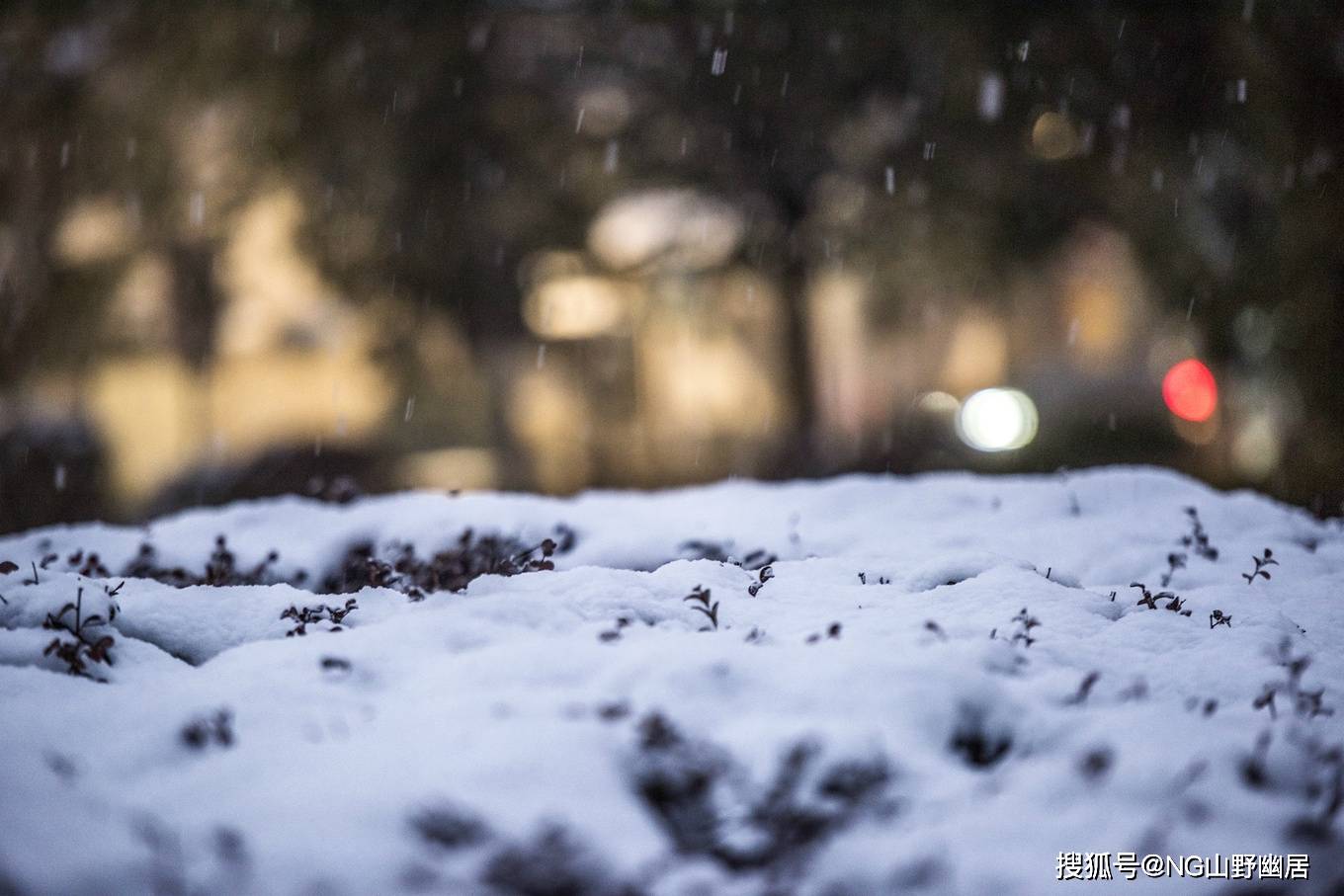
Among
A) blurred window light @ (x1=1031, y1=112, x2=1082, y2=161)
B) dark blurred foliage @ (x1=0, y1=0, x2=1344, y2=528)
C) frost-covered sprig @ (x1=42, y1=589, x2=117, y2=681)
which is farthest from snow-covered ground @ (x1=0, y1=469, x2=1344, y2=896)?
blurred window light @ (x1=1031, y1=112, x2=1082, y2=161)

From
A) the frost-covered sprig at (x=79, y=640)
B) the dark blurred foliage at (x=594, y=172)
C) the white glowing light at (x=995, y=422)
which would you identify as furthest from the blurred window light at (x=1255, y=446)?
the frost-covered sprig at (x=79, y=640)

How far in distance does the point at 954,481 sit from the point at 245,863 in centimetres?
403

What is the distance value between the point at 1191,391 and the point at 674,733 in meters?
12.4

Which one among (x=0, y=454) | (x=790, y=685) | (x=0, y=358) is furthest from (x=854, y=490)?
(x=0, y=358)

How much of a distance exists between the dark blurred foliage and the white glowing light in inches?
15.0

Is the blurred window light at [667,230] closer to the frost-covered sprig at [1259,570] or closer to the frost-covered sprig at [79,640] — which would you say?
the frost-covered sprig at [1259,570]

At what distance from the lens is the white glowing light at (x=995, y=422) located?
1262cm

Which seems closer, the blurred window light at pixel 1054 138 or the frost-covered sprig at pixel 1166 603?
the frost-covered sprig at pixel 1166 603

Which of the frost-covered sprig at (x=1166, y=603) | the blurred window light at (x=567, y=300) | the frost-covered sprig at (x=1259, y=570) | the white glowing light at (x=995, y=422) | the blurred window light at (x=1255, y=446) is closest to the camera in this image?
the frost-covered sprig at (x=1166, y=603)

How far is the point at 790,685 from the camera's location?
7.55 ft

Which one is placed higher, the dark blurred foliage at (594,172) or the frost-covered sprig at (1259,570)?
the dark blurred foliage at (594,172)

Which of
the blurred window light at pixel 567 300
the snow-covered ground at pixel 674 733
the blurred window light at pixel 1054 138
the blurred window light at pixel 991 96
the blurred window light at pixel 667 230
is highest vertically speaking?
the blurred window light at pixel 991 96

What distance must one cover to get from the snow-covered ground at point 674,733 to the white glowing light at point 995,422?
30.5 feet

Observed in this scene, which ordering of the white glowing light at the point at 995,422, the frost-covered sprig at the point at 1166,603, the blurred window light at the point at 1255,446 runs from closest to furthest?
1. the frost-covered sprig at the point at 1166,603
2. the blurred window light at the point at 1255,446
3. the white glowing light at the point at 995,422
